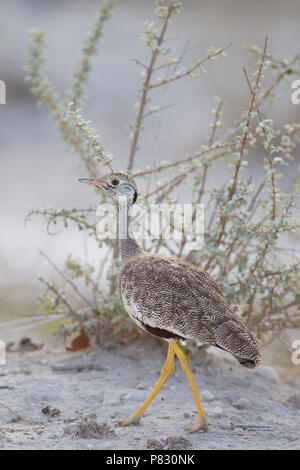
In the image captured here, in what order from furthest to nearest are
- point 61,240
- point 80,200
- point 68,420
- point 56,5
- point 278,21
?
1. point 56,5
2. point 278,21
3. point 80,200
4. point 61,240
5. point 68,420

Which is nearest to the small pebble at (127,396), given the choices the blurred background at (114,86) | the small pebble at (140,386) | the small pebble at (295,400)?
the small pebble at (140,386)

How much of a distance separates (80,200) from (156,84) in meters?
4.94

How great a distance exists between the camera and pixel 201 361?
4906 millimetres

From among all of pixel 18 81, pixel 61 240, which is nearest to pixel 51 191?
pixel 61 240

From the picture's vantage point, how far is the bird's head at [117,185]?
13.5ft

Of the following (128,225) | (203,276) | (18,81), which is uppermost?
(18,81)

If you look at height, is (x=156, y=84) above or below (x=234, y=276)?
above

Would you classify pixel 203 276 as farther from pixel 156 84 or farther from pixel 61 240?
pixel 61 240

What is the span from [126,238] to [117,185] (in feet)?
1.06

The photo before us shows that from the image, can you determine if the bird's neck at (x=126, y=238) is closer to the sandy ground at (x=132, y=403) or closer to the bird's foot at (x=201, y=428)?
the sandy ground at (x=132, y=403)

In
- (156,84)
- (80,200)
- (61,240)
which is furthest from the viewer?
(80,200)

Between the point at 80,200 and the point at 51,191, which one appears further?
the point at 51,191

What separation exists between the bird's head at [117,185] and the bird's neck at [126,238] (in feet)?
0.24

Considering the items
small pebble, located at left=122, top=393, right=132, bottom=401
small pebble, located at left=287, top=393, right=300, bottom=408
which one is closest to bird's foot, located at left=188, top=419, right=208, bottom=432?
small pebble, located at left=122, top=393, right=132, bottom=401
